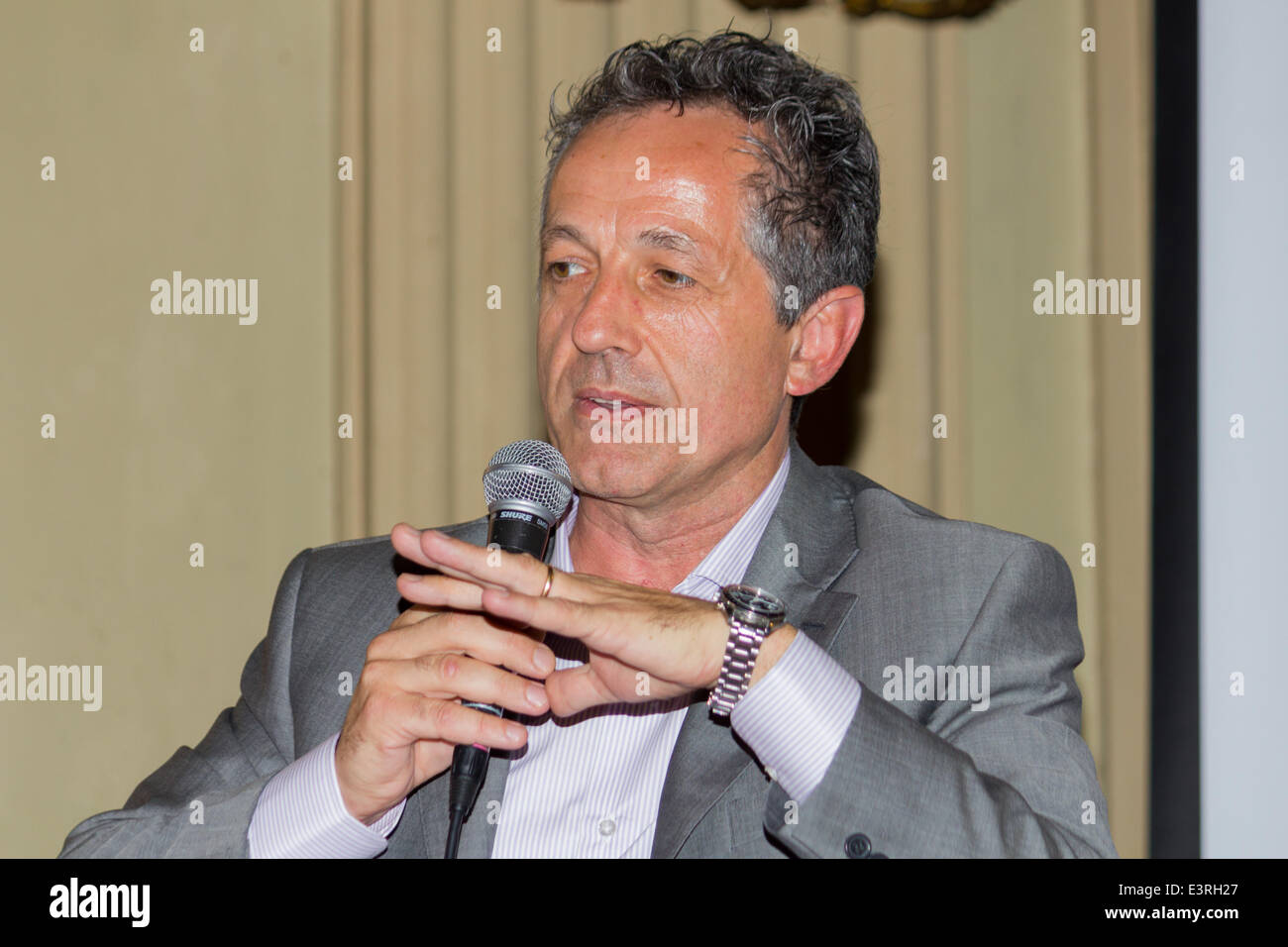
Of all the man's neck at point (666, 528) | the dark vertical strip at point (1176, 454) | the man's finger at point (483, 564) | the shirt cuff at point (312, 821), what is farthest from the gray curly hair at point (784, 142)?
the dark vertical strip at point (1176, 454)

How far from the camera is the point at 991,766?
1421 millimetres

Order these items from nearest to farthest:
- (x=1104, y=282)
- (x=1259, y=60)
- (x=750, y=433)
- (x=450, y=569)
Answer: (x=450, y=569), (x=750, y=433), (x=1259, y=60), (x=1104, y=282)

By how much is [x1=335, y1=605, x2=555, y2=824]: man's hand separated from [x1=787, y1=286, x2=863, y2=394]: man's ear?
2.45 ft

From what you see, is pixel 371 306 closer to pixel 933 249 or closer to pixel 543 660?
pixel 933 249

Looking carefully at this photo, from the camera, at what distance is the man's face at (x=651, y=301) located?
161 centimetres

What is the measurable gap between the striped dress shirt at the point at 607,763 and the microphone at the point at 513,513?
201mm

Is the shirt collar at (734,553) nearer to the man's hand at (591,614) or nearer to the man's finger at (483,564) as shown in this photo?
the man's hand at (591,614)

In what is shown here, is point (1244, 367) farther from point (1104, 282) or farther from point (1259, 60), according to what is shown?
point (1259, 60)

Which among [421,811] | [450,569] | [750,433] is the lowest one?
[421,811]

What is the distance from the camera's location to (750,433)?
5.67 ft

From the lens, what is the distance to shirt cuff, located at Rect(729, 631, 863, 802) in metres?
1.24

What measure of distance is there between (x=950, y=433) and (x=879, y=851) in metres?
1.50

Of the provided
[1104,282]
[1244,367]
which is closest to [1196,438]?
[1244,367]

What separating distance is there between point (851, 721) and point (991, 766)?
0.88 feet
